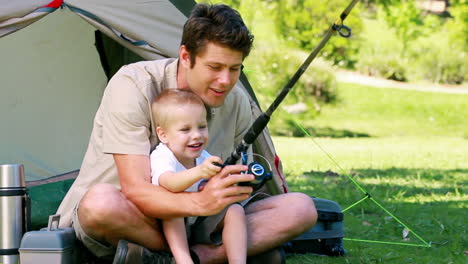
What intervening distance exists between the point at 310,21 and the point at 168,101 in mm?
9539

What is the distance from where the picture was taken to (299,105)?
1148 centimetres

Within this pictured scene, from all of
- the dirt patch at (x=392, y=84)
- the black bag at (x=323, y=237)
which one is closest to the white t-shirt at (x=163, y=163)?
the black bag at (x=323, y=237)

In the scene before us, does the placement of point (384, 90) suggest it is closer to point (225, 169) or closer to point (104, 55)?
point (104, 55)

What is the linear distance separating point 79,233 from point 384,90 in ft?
40.1

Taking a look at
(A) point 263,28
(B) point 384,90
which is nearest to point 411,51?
(B) point 384,90

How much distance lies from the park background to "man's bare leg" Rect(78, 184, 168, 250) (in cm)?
93

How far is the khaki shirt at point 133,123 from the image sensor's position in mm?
2762

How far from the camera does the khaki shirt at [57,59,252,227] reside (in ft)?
9.06

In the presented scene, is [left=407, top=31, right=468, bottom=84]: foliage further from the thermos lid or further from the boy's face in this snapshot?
the thermos lid

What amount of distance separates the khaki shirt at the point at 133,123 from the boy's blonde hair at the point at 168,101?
0.17 feet

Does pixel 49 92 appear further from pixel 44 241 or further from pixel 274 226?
pixel 274 226

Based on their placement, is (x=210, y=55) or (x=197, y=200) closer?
(x=197, y=200)

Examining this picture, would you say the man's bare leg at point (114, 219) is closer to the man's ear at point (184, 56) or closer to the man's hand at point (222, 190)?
the man's hand at point (222, 190)

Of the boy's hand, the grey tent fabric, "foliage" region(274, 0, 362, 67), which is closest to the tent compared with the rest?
the grey tent fabric
